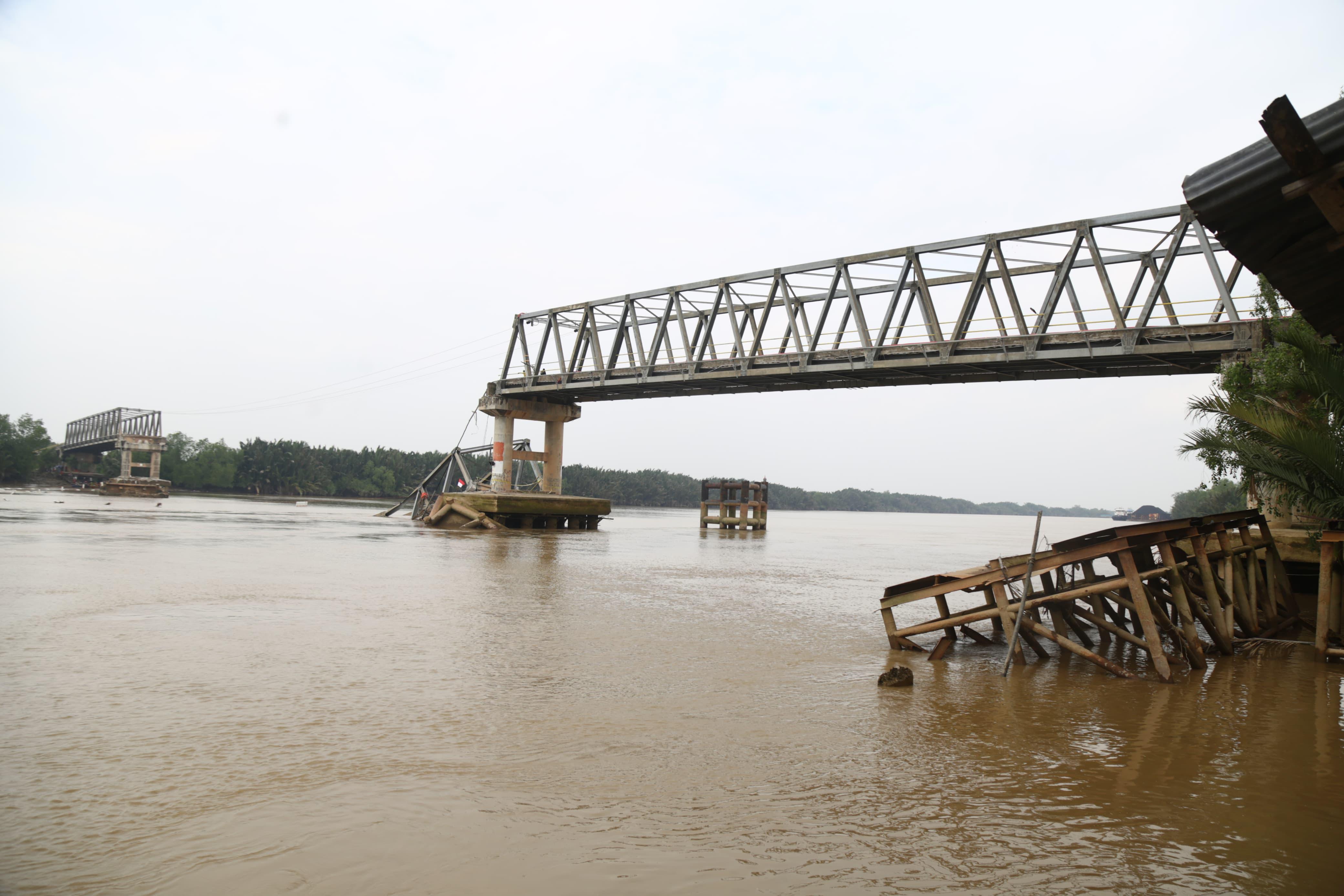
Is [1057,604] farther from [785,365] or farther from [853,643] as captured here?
[785,365]

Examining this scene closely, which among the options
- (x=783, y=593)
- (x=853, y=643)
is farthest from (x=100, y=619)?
(x=783, y=593)

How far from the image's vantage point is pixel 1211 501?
7238cm

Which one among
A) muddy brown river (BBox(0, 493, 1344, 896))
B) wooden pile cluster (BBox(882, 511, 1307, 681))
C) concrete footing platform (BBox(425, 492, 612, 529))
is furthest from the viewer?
concrete footing platform (BBox(425, 492, 612, 529))

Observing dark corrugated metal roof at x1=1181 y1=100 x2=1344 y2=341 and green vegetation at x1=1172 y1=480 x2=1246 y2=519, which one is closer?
dark corrugated metal roof at x1=1181 y1=100 x2=1344 y2=341

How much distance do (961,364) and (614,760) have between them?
23.2 meters

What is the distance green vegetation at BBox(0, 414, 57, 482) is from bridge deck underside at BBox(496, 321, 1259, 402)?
248 feet

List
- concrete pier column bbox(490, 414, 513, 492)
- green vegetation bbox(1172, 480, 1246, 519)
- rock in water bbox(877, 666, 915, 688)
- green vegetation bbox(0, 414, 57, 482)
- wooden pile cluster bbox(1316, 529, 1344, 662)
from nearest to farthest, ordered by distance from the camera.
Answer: rock in water bbox(877, 666, 915, 688)
wooden pile cluster bbox(1316, 529, 1344, 662)
concrete pier column bbox(490, 414, 513, 492)
green vegetation bbox(1172, 480, 1246, 519)
green vegetation bbox(0, 414, 57, 482)

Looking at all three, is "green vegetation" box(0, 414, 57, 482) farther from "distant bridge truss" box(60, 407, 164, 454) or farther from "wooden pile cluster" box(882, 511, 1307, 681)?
"wooden pile cluster" box(882, 511, 1307, 681)

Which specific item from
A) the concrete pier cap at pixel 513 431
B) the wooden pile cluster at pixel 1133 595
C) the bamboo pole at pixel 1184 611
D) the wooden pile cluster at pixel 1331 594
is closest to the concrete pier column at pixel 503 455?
the concrete pier cap at pixel 513 431

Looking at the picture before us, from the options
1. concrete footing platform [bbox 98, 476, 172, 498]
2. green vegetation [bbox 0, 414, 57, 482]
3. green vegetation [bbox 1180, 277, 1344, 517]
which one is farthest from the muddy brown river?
green vegetation [bbox 0, 414, 57, 482]

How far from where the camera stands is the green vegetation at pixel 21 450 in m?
82.4

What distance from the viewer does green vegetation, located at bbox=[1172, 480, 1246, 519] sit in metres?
64.5

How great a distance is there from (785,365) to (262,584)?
21.2 meters

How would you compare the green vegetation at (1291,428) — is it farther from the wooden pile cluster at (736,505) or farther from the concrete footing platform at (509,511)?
the wooden pile cluster at (736,505)
